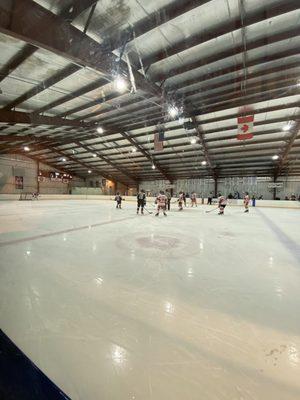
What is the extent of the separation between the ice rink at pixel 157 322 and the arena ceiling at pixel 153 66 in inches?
212

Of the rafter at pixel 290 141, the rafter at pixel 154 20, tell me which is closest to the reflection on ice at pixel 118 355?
the rafter at pixel 154 20

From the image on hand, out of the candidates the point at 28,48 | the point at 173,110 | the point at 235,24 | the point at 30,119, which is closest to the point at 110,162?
the point at 30,119

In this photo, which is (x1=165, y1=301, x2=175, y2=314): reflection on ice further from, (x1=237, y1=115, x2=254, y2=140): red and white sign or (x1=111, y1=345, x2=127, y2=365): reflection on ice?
(x1=237, y1=115, x2=254, y2=140): red and white sign

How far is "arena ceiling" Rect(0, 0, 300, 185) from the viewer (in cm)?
528

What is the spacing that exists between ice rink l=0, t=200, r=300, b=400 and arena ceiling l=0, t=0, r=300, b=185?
17.7 feet

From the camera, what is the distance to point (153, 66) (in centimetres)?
827

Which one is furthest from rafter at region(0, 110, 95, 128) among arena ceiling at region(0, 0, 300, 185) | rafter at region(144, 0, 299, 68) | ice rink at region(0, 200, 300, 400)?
ice rink at region(0, 200, 300, 400)

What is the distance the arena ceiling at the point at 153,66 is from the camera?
528 cm

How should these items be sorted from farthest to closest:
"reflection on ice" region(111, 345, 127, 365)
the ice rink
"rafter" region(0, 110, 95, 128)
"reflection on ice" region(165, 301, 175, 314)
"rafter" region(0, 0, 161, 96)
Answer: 1. "rafter" region(0, 110, 95, 128)
2. "rafter" region(0, 0, 161, 96)
3. "reflection on ice" region(165, 301, 175, 314)
4. "reflection on ice" region(111, 345, 127, 365)
5. the ice rink

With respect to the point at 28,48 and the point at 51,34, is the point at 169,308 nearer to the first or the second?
the point at 51,34

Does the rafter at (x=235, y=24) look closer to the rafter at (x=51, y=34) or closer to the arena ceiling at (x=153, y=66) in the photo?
the arena ceiling at (x=153, y=66)

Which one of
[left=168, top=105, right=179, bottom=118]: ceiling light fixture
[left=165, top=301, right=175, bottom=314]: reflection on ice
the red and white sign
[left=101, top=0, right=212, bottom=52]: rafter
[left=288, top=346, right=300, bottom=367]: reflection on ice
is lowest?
[left=288, top=346, right=300, bottom=367]: reflection on ice

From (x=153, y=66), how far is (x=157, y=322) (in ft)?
29.0

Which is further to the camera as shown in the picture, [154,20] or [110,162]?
[110,162]
